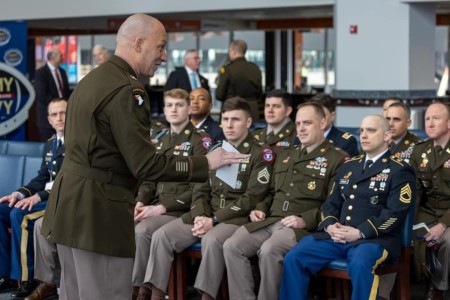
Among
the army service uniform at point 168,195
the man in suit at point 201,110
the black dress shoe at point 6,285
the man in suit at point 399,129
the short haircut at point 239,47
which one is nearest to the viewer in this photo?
the army service uniform at point 168,195

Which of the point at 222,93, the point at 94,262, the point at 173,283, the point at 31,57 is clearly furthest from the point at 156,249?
the point at 31,57

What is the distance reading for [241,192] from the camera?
20.4 feet

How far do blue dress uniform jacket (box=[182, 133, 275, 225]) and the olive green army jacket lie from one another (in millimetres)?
117

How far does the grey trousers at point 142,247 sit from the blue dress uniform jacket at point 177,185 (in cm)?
25

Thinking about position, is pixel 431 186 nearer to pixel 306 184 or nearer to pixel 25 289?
pixel 306 184

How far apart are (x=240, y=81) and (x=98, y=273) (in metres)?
7.50

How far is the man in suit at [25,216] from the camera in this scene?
262 inches

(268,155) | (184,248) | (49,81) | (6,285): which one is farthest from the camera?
(49,81)

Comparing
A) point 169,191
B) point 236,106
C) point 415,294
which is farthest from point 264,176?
point 415,294

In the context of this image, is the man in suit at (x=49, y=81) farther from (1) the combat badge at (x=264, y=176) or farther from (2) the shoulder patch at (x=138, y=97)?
(2) the shoulder patch at (x=138, y=97)

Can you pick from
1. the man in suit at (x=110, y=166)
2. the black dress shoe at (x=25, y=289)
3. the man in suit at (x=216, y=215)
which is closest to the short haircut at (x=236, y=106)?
the man in suit at (x=216, y=215)

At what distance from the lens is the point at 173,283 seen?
6109 mm

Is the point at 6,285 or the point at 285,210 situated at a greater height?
the point at 285,210

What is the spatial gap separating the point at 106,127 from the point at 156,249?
2535 mm
